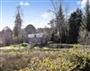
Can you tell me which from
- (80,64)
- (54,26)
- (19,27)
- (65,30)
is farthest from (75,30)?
(80,64)

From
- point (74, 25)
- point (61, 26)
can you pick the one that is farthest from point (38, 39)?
point (74, 25)

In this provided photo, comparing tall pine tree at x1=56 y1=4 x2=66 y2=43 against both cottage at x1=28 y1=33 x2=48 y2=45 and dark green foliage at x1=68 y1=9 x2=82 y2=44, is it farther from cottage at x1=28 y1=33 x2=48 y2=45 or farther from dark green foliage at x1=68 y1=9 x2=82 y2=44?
cottage at x1=28 y1=33 x2=48 y2=45

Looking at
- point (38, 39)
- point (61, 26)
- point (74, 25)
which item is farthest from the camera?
point (38, 39)

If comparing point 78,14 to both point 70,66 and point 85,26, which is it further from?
point 70,66

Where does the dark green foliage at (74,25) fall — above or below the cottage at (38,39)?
above

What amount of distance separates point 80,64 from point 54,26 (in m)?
44.1

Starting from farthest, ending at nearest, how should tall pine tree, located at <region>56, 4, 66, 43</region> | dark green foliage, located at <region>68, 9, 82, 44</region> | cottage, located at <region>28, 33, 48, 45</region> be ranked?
cottage, located at <region>28, 33, 48, 45</region> < dark green foliage, located at <region>68, 9, 82, 44</region> < tall pine tree, located at <region>56, 4, 66, 43</region>

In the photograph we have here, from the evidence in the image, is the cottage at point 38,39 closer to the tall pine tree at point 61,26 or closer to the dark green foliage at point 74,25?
the tall pine tree at point 61,26

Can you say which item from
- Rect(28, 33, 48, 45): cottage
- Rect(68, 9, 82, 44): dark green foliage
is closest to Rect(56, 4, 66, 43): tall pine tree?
Rect(68, 9, 82, 44): dark green foliage

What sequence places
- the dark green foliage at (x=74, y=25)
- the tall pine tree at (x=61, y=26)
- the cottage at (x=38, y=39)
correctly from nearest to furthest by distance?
1. the tall pine tree at (x=61, y=26)
2. the dark green foliage at (x=74, y=25)
3. the cottage at (x=38, y=39)

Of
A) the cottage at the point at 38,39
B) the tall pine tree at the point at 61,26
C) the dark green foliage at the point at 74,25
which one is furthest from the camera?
the cottage at the point at 38,39

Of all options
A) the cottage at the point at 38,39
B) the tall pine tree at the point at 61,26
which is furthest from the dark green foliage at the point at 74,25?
the cottage at the point at 38,39

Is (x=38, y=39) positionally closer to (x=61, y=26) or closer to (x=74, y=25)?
(x=61, y=26)

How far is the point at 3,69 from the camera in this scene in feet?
37.8
